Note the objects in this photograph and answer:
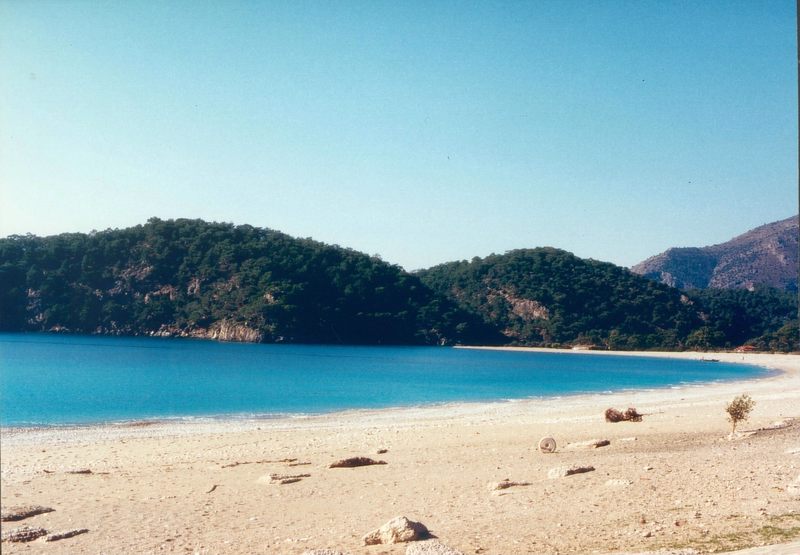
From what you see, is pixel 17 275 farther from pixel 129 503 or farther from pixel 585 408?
pixel 129 503

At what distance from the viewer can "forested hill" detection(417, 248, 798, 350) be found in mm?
124125

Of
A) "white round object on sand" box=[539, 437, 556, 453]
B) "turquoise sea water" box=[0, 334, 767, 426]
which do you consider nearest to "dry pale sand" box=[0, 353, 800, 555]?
"white round object on sand" box=[539, 437, 556, 453]

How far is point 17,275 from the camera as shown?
79.8m

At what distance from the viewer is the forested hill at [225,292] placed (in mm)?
103188

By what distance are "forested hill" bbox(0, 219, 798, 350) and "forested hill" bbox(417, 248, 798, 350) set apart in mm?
285

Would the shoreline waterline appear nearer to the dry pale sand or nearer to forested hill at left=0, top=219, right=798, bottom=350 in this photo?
the dry pale sand

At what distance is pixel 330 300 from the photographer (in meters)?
126

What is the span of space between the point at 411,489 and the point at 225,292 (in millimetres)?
111012

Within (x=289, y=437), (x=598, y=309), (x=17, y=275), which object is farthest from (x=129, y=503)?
(x=598, y=309)

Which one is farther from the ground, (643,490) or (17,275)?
(17,275)

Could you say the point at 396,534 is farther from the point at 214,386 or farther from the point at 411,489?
the point at 214,386

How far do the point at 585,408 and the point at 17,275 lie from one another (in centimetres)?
7481

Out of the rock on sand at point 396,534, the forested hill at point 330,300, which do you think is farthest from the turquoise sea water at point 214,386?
the forested hill at point 330,300

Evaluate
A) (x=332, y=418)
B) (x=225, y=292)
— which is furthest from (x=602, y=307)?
(x=332, y=418)
